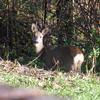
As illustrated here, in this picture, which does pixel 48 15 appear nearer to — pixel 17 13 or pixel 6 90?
pixel 17 13

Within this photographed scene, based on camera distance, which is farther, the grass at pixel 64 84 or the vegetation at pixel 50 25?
the vegetation at pixel 50 25

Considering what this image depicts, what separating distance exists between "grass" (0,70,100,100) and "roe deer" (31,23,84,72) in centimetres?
238

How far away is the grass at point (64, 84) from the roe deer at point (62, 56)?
2382mm

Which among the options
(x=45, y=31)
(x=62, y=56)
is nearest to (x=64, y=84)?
(x=62, y=56)

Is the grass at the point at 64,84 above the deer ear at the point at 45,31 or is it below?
below

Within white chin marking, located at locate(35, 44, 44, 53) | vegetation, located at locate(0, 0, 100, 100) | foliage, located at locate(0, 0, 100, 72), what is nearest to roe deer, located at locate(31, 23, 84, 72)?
white chin marking, located at locate(35, 44, 44, 53)

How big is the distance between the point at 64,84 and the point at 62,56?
3859 millimetres

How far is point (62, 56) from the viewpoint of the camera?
11.0m

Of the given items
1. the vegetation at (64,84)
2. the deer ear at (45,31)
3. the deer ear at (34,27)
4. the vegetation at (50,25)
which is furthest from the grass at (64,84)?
the deer ear at (34,27)

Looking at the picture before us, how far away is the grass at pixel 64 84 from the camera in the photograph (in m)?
6.46

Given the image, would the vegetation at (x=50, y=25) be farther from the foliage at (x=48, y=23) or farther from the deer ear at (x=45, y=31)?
the deer ear at (x=45, y=31)

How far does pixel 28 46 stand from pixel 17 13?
1158mm

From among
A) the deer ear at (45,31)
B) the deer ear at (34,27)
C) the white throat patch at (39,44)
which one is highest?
the deer ear at (34,27)

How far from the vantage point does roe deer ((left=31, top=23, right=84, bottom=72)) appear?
34.8 ft
